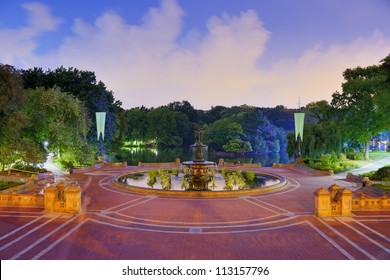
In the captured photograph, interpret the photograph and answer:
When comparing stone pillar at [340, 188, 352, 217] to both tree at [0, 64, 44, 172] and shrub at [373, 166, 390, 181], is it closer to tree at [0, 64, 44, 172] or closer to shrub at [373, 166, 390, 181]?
shrub at [373, 166, 390, 181]

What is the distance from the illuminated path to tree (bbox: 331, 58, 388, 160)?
2454 cm

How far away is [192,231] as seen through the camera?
12.8 metres

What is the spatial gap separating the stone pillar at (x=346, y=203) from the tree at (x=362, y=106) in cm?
2455

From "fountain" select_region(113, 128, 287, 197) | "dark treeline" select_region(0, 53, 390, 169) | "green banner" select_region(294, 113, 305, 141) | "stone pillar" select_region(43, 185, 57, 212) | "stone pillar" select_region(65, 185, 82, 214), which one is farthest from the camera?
"green banner" select_region(294, 113, 305, 141)

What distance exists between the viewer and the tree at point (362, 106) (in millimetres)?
38062

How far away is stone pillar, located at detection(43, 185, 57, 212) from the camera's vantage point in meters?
15.3

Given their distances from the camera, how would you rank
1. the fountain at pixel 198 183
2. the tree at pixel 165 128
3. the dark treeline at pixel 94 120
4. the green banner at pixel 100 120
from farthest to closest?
the tree at pixel 165 128, the green banner at pixel 100 120, the dark treeline at pixel 94 120, the fountain at pixel 198 183

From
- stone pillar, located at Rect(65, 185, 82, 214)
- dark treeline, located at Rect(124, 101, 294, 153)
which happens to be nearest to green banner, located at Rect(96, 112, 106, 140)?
stone pillar, located at Rect(65, 185, 82, 214)

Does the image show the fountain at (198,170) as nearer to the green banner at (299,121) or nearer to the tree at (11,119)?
the tree at (11,119)

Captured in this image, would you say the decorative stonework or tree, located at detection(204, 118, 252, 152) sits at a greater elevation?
tree, located at detection(204, 118, 252, 152)

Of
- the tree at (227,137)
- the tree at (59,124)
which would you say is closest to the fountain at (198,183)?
the tree at (59,124)

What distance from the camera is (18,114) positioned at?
22.3 metres

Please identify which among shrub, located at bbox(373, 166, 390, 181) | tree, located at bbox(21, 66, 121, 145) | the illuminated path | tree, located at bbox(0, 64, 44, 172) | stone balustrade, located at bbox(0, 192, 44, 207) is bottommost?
the illuminated path

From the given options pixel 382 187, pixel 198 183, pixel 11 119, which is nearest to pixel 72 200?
pixel 11 119
